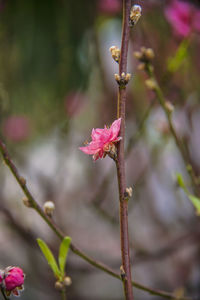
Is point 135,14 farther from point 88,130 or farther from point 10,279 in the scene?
point 88,130

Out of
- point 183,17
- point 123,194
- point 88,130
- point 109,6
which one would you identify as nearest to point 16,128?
point 88,130

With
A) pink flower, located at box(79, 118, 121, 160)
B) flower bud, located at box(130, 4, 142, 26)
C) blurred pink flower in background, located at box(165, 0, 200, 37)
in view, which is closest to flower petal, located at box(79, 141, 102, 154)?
pink flower, located at box(79, 118, 121, 160)

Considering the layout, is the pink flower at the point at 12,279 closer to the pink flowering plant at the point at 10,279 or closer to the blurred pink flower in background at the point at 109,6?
the pink flowering plant at the point at 10,279

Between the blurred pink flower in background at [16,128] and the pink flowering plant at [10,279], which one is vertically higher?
the blurred pink flower in background at [16,128]

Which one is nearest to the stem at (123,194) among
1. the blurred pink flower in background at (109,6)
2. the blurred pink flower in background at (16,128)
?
the blurred pink flower in background at (109,6)

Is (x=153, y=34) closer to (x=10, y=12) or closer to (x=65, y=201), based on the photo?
(x=10, y=12)

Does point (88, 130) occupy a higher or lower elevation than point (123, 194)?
higher

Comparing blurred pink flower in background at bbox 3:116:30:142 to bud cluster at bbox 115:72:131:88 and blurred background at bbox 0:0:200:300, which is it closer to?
blurred background at bbox 0:0:200:300
